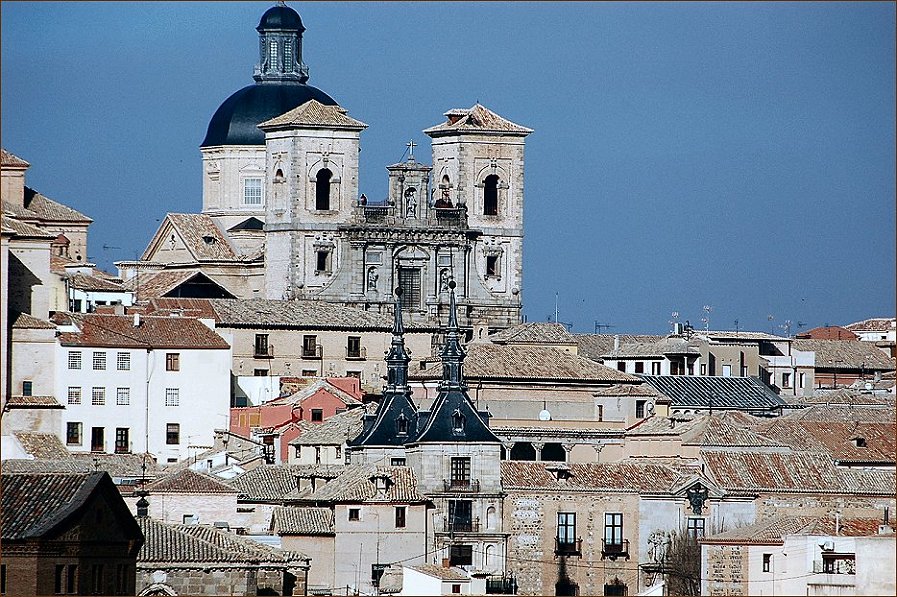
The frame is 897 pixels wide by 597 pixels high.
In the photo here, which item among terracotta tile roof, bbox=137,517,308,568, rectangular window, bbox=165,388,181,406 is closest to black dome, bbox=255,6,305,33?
rectangular window, bbox=165,388,181,406

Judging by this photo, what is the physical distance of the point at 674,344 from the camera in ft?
315

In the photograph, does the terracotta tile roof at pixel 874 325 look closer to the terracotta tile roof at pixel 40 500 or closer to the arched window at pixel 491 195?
the arched window at pixel 491 195

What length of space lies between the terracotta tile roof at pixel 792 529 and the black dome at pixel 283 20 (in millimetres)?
53820

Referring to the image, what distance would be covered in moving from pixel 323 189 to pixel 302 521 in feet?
131

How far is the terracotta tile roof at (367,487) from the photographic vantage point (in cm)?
6116

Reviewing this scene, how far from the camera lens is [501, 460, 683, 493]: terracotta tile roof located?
217 ft

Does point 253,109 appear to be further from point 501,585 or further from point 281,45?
point 501,585

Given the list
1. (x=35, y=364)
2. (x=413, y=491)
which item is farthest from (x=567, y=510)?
(x=35, y=364)

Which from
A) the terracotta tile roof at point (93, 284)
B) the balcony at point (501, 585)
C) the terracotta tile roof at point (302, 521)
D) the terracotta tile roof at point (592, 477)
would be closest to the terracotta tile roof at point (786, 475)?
the terracotta tile roof at point (592, 477)

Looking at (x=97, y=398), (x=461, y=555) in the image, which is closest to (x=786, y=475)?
(x=461, y=555)

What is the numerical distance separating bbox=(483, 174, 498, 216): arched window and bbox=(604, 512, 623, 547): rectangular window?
120 ft

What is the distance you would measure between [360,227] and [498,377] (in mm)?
16524

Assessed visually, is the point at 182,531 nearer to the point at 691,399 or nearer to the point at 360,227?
the point at 691,399

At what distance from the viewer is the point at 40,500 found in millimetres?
44500
